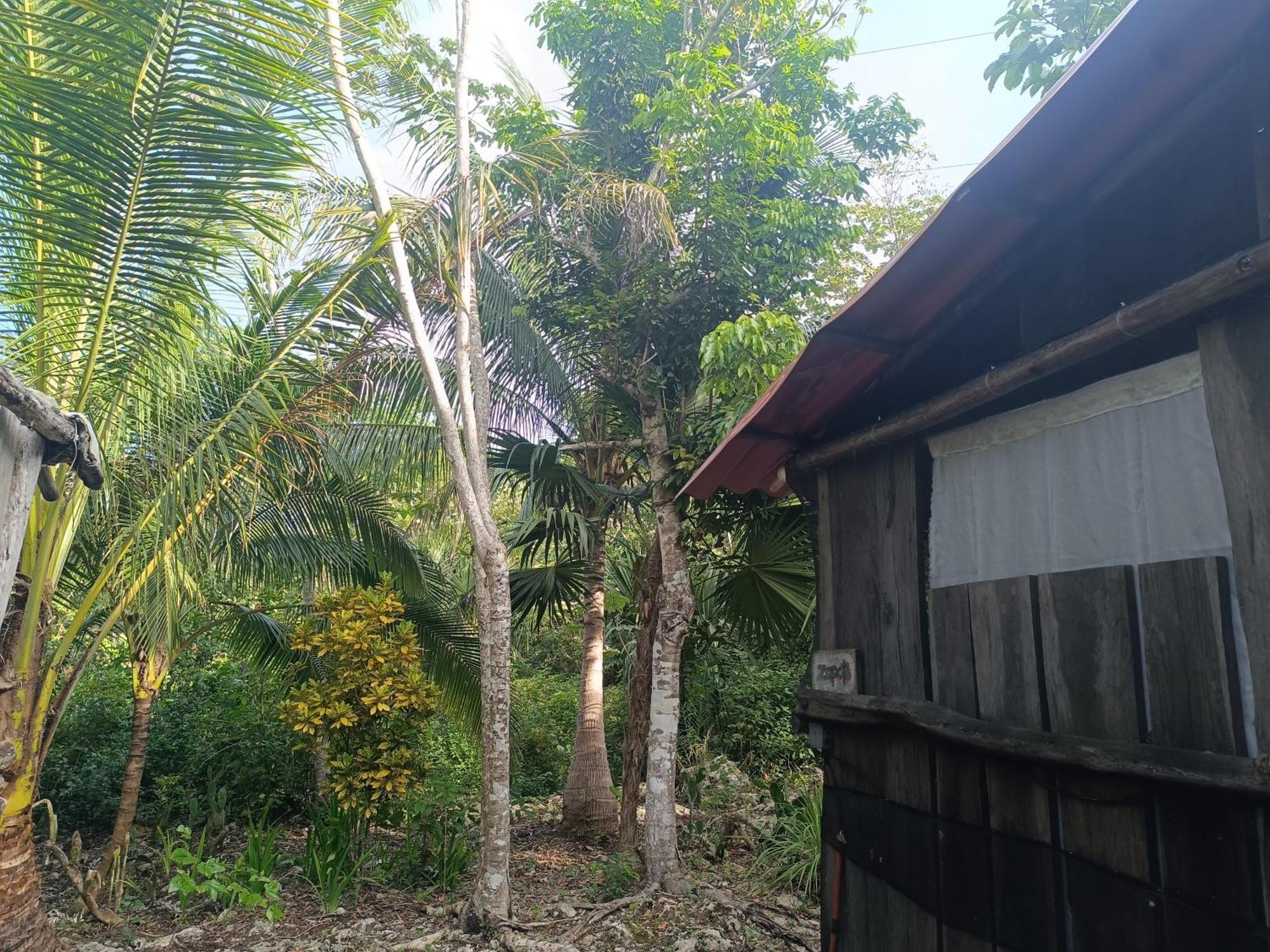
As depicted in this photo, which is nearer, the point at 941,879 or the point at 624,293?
the point at 941,879

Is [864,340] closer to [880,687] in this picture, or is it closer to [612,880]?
[880,687]

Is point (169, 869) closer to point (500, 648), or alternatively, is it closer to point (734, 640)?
point (500, 648)

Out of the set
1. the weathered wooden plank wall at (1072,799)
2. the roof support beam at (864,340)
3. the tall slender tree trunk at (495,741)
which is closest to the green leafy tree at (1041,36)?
the roof support beam at (864,340)

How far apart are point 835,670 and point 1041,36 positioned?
11.4ft

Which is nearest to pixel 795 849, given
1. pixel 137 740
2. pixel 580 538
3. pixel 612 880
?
pixel 612 880

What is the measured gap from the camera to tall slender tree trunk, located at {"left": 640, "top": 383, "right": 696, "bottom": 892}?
6531mm

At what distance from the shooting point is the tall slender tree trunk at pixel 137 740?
686cm

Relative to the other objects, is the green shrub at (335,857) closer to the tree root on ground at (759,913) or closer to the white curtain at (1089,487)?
the tree root on ground at (759,913)

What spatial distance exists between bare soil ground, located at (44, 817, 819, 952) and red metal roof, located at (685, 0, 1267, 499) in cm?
357

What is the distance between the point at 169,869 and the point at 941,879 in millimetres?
6975

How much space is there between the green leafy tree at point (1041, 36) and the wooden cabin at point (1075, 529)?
217 cm

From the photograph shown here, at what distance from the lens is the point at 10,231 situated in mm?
4098

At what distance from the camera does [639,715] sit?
8016 millimetres

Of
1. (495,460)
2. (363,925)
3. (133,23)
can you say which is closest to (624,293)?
(495,460)
